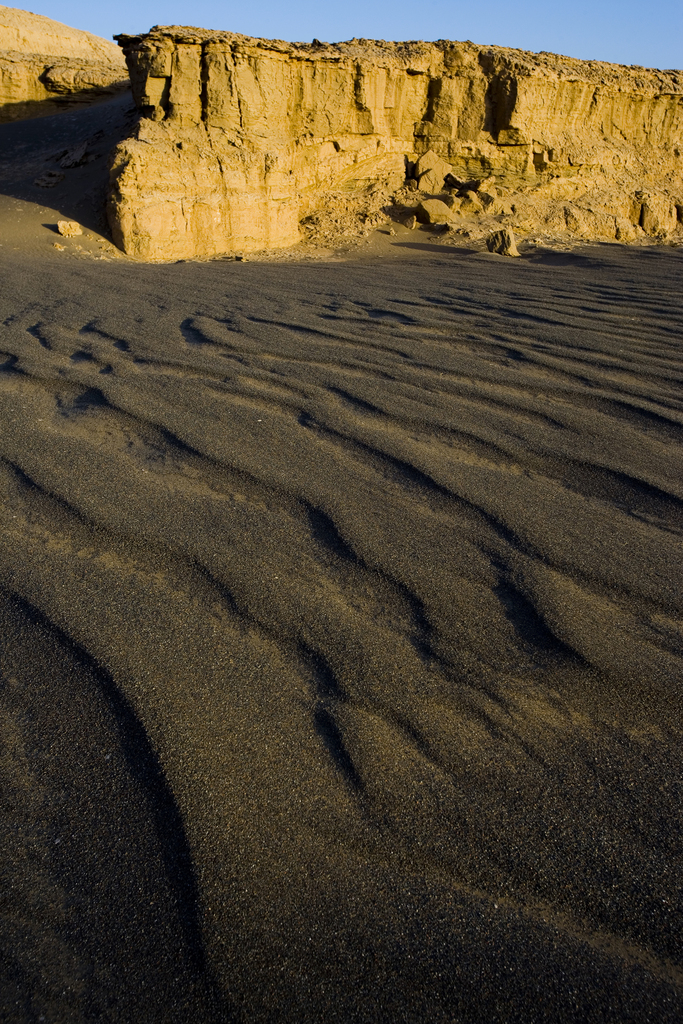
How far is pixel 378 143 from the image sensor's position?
9.09 meters

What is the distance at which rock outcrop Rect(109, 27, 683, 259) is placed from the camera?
7.34m

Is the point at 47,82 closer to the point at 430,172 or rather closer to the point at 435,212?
the point at 430,172

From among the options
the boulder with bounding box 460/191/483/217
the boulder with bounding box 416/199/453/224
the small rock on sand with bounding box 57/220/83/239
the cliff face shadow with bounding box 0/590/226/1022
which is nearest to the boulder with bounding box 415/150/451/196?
the boulder with bounding box 460/191/483/217

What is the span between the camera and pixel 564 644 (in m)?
1.43

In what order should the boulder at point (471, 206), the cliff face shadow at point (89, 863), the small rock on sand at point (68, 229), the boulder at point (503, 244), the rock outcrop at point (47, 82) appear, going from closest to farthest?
the cliff face shadow at point (89, 863) → the small rock on sand at point (68, 229) → the boulder at point (503, 244) → the boulder at point (471, 206) → the rock outcrop at point (47, 82)

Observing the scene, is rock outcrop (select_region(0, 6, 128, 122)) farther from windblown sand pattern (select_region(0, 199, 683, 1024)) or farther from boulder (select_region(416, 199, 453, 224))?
windblown sand pattern (select_region(0, 199, 683, 1024))

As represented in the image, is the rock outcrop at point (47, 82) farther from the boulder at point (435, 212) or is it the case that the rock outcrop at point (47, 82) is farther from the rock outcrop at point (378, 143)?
the boulder at point (435, 212)

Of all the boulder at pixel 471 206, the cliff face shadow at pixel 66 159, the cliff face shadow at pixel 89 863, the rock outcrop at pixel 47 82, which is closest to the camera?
the cliff face shadow at pixel 89 863

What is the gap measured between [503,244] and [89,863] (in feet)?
25.6

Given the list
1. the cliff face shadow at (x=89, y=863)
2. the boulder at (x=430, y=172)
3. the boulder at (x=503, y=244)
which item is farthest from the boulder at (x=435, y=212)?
the cliff face shadow at (x=89, y=863)

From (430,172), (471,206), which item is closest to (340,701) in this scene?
(471,206)

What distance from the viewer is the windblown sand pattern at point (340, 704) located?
35.5 inches

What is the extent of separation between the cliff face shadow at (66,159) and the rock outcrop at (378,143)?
836mm

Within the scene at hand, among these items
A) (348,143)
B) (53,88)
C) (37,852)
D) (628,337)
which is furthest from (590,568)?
(53,88)
